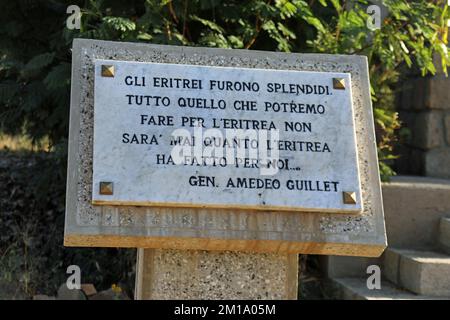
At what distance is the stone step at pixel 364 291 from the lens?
435cm

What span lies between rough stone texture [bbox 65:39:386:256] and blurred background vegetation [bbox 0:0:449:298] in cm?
86

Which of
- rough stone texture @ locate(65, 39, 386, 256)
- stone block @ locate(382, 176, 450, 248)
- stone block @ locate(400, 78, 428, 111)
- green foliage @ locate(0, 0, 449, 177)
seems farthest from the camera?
stone block @ locate(400, 78, 428, 111)

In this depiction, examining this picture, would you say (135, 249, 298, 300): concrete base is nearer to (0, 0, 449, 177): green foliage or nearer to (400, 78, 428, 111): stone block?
(0, 0, 449, 177): green foliage

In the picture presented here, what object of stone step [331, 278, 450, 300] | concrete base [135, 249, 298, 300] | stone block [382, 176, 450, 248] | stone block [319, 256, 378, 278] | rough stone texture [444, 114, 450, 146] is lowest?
stone step [331, 278, 450, 300]

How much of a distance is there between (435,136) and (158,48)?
10.2 feet

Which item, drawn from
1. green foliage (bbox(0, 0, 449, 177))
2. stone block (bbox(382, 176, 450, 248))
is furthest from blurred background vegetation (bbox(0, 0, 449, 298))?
stone block (bbox(382, 176, 450, 248))

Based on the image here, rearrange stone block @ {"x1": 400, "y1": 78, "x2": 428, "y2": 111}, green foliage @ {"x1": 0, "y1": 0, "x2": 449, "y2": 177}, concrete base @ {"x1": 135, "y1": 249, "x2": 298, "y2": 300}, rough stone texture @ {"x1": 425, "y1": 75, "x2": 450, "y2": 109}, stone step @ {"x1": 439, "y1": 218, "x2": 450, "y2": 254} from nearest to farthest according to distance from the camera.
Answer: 1. concrete base @ {"x1": 135, "y1": 249, "x2": 298, "y2": 300}
2. green foliage @ {"x1": 0, "y1": 0, "x2": 449, "y2": 177}
3. stone step @ {"x1": 439, "y1": 218, "x2": 450, "y2": 254}
4. rough stone texture @ {"x1": 425, "y1": 75, "x2": 450, "y2": 109}
5. stone block @ {"x1": 400, "y1": 78, "x2": 428, "y2": 111}

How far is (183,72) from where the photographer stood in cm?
317

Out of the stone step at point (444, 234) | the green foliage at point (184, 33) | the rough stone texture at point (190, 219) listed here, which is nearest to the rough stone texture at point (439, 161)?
the green foliage at point (184, 33)

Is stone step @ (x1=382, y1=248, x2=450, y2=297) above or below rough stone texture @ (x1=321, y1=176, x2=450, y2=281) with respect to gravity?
below

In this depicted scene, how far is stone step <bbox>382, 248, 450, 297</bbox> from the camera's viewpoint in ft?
14.2

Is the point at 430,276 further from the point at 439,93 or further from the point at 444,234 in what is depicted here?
the point at 439,93

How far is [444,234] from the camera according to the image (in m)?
4.86
